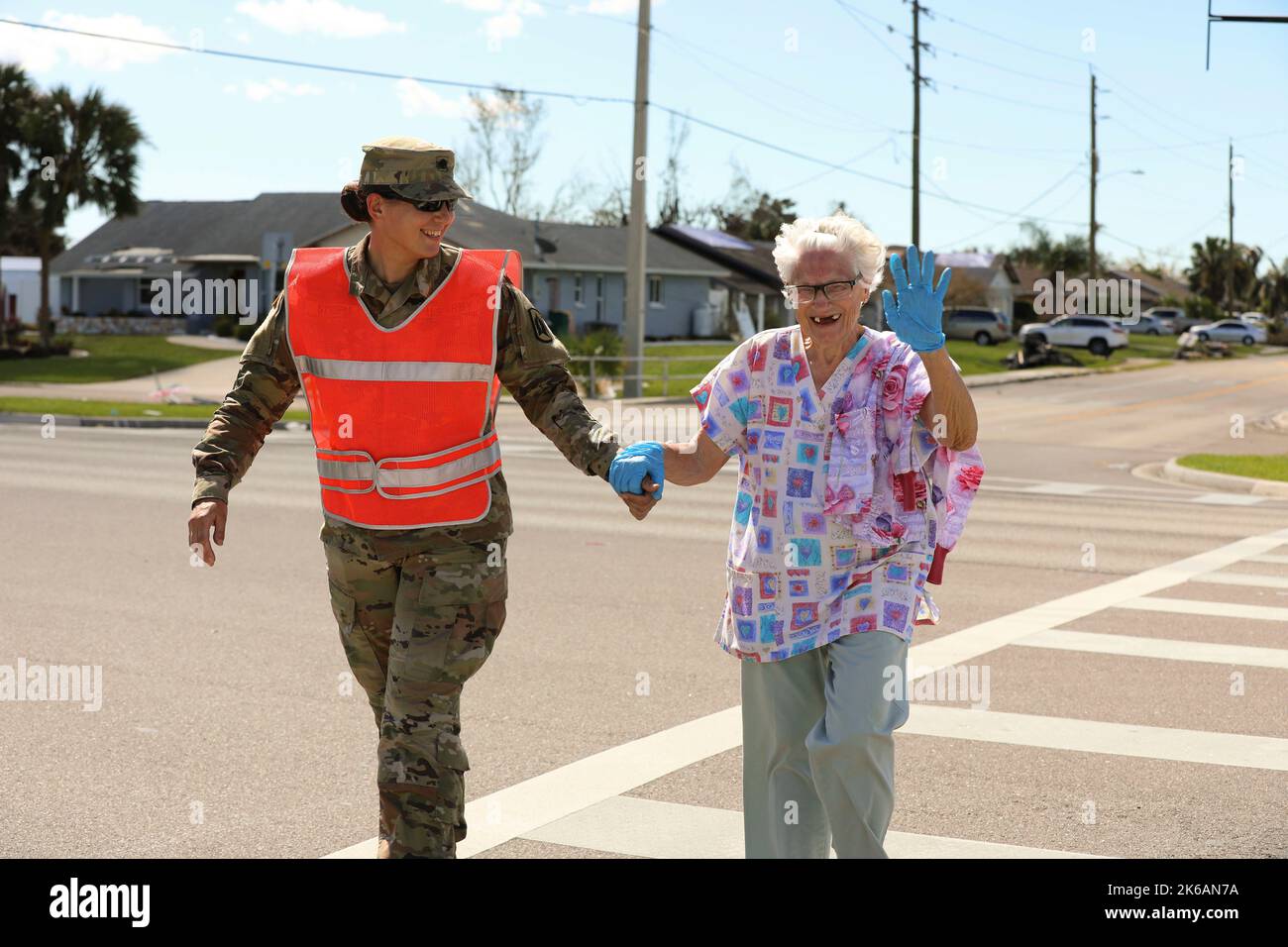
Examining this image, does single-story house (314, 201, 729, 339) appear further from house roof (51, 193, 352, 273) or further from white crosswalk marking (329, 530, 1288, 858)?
white crosswalk marking (329, 530, 1288, 858)

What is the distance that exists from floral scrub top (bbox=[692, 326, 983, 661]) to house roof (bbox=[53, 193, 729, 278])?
51.2 metres

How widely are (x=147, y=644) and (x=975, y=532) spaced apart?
296 inches

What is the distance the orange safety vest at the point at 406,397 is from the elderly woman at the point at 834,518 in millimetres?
469

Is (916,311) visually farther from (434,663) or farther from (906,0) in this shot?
(906,0)

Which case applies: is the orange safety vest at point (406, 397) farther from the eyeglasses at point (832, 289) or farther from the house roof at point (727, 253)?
the house roof at point (727, 253)

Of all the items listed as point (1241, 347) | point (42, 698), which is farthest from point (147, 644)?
point (1241, 347)

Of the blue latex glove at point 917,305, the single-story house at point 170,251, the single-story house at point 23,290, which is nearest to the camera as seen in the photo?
the blue latex glove at point 917,305

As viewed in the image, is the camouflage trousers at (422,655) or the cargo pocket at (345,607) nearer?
the camouflage trousers at (422,655)

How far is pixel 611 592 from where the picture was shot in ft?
32.2

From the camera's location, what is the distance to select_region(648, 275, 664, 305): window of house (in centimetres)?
6275

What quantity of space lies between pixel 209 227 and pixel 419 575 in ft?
206

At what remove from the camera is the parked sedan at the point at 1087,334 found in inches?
2525

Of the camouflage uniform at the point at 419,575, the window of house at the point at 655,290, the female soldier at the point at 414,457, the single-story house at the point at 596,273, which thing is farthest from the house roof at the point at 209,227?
the female soldier at the point at 414,457

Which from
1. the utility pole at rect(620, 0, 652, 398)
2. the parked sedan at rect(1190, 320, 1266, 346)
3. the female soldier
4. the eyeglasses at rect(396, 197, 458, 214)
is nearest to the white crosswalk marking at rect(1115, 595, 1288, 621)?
the female soldier
